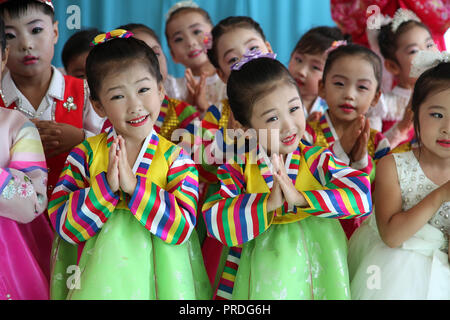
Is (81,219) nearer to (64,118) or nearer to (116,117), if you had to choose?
(116,117)

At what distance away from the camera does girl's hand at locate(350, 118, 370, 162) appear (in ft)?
5.68

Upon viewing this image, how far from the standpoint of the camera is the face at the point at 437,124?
142 centimetres

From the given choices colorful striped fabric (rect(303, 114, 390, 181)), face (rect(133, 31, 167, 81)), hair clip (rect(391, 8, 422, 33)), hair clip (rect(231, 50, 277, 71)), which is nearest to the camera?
hair clip (rect(231, 50, 277, 71))

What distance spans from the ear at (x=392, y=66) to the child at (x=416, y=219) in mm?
831

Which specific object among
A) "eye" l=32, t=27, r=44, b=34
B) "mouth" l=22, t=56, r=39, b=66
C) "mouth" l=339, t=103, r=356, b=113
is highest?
"eye" l=32, t=27, r=44, b=34

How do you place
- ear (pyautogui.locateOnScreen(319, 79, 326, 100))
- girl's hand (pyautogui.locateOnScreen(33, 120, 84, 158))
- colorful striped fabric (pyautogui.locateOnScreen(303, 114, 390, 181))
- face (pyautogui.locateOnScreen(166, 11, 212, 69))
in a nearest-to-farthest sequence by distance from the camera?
1. girl's hand (pyautogui.locateOnScreen(33, 120, 84, 158))
2. colorful striped fabric (pyautogui.locateOnScreen(303, 114, 390, 181))
3. ear (pyautogui.locateOnScreen(319, 79, 326, 100))
4. face (pyautogui.locateOnScreen(166, 11, 212, 69))

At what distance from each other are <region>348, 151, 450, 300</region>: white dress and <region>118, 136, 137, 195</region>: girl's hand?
0.57m

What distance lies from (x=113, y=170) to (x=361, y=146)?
2.55 feet

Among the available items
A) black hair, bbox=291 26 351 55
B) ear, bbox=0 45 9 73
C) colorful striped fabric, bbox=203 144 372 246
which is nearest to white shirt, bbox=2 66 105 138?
ear, bbox=0 45 9 73

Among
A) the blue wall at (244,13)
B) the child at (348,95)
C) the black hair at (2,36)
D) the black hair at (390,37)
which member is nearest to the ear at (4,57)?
the black hair at (2,36)

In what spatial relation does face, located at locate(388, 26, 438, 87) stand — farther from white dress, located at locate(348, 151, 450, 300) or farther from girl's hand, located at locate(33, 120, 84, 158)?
girl's hand, located at locate(33, 120, 84, 158)

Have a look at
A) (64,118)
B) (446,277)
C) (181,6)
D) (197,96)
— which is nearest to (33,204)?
(64,118)

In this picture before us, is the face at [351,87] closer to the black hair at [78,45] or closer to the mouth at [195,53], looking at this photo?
the mouth at [195,53]
